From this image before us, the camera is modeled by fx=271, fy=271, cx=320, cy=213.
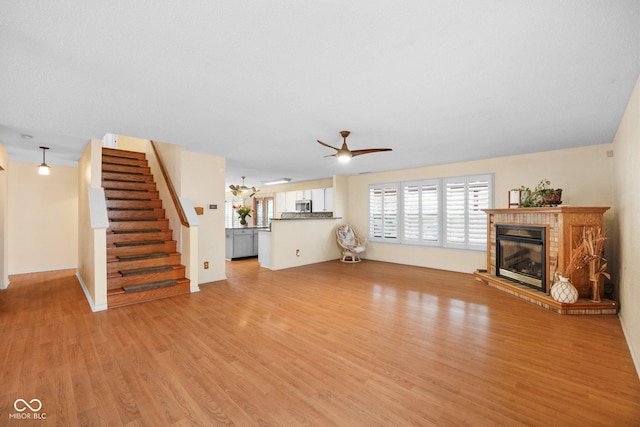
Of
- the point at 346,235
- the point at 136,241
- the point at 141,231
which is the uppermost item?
the point at 141,231

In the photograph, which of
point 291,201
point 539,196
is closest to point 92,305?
point 291,201

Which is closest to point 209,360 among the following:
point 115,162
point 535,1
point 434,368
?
point 434,368

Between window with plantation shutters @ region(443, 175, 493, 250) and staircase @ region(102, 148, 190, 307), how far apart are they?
5476mm

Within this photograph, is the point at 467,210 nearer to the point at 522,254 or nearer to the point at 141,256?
the point at 522,254

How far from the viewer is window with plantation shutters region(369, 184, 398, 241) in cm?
714

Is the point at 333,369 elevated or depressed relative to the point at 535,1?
depressed

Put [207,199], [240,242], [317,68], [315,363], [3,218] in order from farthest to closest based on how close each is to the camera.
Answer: [240,242], [207,199], [3,218], [315,363], [317,68]

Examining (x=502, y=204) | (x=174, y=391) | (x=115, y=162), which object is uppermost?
(x=115, y=162)

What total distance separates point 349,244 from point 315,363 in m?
5.13

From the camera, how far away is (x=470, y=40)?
5.79ft

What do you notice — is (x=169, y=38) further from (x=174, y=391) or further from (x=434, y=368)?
(x=434, y=368)

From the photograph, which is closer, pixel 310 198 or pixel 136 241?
pixel 136 241

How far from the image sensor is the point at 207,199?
517 cm

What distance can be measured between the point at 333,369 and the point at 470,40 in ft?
8.67
